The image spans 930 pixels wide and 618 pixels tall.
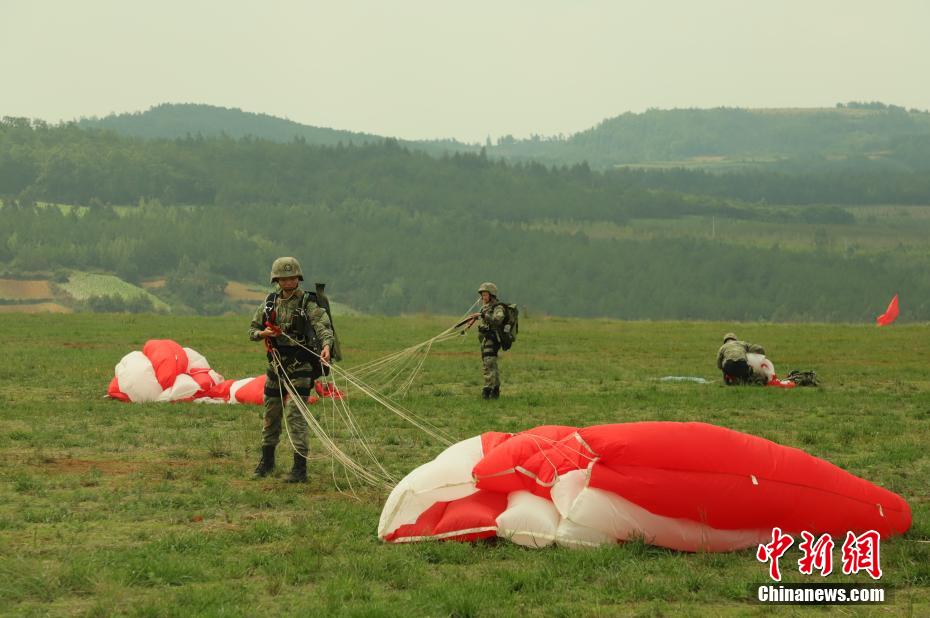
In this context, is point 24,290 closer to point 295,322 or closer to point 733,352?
point 733,352

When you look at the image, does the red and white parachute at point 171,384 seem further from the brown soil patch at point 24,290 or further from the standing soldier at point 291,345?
the brown soil patch at point 24,290

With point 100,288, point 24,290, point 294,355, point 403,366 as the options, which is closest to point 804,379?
point 403,366

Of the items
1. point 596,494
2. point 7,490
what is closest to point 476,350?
point 7,490

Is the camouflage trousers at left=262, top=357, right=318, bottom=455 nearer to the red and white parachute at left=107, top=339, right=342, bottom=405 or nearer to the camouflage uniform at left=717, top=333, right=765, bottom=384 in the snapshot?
the red and white parachute at left=107, top=339, right=342, bottom=405

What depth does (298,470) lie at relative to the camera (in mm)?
11055

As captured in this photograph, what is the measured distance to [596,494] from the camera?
8.08m

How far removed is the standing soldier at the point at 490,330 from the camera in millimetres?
17953

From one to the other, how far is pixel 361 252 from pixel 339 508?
14928 cm

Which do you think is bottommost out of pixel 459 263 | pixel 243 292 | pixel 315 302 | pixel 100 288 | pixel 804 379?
pixel 243 292

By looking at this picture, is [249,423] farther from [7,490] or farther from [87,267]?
[87,267]

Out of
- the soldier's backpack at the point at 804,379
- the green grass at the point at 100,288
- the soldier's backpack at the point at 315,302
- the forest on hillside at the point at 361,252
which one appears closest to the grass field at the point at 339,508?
the soldier's backpack at the point at 804,379

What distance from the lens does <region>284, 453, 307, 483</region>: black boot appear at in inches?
434

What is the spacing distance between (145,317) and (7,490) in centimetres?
3974

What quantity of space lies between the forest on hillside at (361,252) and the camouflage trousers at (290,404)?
108 meters
